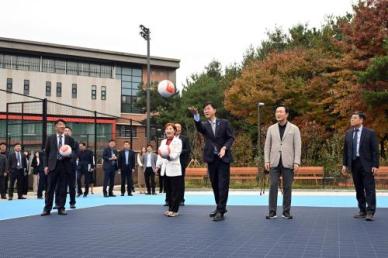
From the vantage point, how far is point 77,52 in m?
59.2

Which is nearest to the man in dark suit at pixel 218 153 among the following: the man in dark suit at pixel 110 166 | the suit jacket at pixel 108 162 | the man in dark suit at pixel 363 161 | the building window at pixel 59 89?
the man in dark suit at pixel 363 161

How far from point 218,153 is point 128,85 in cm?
5715

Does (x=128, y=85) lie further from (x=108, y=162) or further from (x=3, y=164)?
(x=3, y=164)

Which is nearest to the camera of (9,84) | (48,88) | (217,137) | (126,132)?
(217,137)

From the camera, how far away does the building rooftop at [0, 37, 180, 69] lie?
181ft

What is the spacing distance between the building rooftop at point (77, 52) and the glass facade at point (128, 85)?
1.50 m

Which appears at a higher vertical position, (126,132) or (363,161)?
(126,132)

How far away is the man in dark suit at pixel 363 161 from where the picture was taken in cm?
843

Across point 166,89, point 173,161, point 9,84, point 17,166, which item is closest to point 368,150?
point 173,161

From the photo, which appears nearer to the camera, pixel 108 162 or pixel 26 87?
pixel 108 162

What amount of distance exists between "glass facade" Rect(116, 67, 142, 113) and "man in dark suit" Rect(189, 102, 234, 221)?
54.6 meters

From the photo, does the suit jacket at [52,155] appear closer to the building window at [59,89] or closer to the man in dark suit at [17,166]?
the man in dark suit at [17,166]

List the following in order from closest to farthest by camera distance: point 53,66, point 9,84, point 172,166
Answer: point 172,166, point 9,84, point 53,66

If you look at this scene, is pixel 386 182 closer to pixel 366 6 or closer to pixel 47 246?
pixel 366 6
